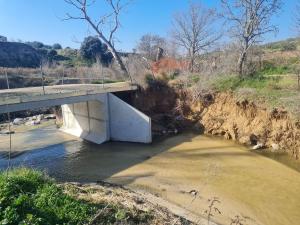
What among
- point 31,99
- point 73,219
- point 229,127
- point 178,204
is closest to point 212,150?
point 229,127

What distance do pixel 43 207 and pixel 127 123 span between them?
15.5m

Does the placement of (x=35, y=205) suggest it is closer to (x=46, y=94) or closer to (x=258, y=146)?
(x=46, y=94)

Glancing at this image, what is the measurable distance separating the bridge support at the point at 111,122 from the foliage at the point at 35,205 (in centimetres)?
1372

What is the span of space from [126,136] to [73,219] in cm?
1575

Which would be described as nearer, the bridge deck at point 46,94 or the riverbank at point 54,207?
the riverbank at point 54,207

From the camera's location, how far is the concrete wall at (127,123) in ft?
70.8

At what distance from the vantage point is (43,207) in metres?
6.97

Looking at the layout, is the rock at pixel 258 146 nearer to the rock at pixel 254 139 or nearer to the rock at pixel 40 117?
the rock at pixel 254 139

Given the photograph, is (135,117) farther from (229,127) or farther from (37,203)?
(37,203)

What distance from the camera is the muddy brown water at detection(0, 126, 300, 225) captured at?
12047 millimetres

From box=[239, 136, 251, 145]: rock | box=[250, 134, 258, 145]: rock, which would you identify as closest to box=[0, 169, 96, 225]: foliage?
box=[239, 136, 251, 145]: rock

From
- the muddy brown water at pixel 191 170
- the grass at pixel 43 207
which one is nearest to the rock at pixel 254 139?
the muddy brown water at pixel 191 170

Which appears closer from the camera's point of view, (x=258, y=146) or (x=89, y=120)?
(x=258, y=146)

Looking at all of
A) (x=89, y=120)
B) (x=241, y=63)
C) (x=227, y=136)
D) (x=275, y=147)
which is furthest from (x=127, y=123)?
(x=241, y=63)
